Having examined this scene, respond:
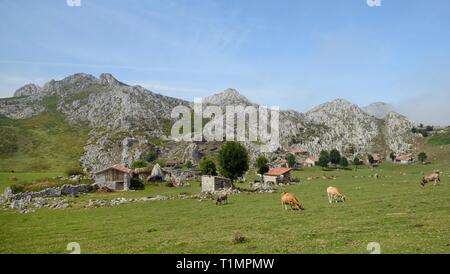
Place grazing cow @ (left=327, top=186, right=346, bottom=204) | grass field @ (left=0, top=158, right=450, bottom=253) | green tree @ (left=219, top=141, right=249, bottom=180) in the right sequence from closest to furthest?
grass field @ (left=0, top=158, right=450, bottom=253) < grazing cow @ (left=327, top=186, right=346, bottom=204) < green tree @ (left=219, top=141, right=249, bottom=180)

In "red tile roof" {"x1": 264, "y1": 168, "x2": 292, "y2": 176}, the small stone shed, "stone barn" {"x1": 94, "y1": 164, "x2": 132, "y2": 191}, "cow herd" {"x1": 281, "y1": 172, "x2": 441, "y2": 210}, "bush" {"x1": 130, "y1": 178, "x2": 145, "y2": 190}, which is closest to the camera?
"cow herd" {"x1": 281, "y1": 172, "x2": 441, "y2": 210}

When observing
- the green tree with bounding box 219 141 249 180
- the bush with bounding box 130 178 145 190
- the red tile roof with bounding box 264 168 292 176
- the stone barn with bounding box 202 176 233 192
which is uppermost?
the green tree with bounding box 219 141 249 180

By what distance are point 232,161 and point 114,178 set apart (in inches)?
1436

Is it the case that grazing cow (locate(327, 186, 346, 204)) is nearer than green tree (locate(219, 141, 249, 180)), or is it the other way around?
grazing cow (locate(327, 186, 346, 204))

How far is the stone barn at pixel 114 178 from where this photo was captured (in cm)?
10375

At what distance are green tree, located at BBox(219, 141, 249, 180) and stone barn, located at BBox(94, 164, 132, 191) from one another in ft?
97.6

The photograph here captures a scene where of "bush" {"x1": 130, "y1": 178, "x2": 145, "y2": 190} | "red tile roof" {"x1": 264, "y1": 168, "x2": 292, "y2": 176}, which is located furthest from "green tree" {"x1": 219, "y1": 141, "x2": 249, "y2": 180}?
"bush" {"x1": 130, "y1": 178, "x2": 145, "y2": 190}

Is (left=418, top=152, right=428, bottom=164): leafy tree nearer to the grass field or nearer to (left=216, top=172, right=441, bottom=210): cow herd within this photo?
(left=216, top=172, right=441, bottom=210): cow herd

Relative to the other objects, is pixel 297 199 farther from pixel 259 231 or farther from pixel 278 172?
pixel 278 172

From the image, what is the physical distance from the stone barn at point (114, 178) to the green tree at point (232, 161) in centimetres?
2974

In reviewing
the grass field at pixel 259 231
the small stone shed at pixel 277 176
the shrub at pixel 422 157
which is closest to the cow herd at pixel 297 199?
the grass field at pixel 259 231

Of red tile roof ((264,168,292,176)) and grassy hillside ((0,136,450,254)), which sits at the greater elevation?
red tile roof ((264,168,292,176))

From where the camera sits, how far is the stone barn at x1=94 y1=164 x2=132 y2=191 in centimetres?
10375
